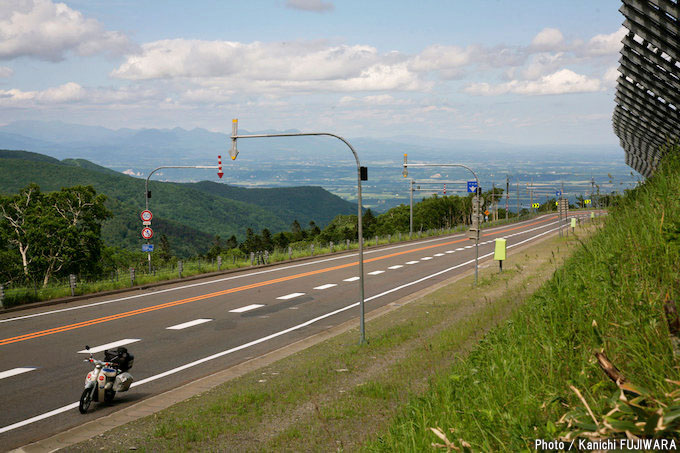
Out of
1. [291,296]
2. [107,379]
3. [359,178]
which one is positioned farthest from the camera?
[291,296]

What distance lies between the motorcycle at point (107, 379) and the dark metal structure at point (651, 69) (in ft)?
30.3

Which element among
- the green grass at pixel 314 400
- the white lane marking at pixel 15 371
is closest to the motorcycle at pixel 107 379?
the green grass at pixel 314 400

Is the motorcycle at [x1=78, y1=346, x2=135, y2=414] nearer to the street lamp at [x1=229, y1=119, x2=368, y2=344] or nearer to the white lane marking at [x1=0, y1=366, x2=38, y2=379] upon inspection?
the white lane marking at [x1=0, y1=366, x2=38, y2=379]

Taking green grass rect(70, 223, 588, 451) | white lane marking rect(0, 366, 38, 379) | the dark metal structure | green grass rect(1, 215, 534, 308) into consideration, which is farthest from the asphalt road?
the dark metal structure

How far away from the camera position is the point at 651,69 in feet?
46.3

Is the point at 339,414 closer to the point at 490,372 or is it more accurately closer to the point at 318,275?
the point at 490,372

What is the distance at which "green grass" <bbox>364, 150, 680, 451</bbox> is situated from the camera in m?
3.94

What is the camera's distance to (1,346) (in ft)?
50.0

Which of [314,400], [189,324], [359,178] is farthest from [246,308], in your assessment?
[314,400]

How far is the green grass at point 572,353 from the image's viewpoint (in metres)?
3.94

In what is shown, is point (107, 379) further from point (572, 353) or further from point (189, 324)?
point (572, 353)

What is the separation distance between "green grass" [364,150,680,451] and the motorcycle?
5956 mm

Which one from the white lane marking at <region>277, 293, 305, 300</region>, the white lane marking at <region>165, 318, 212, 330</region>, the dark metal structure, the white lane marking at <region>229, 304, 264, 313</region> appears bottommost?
the white lane marking at <region>277, 293, 305, 300</region>

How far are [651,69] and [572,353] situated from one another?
1174cm
